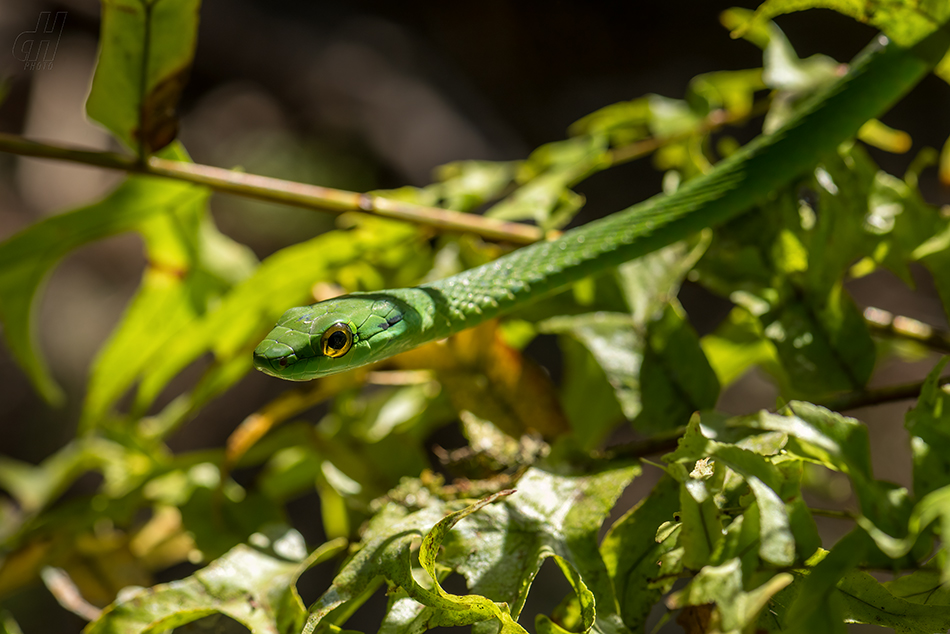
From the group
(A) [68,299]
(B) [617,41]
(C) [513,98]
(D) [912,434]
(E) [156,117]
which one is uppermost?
(E) [156,117]

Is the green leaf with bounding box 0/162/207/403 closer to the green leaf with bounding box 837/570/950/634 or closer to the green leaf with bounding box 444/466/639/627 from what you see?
the green leaf with bounding box 444/466/639/627

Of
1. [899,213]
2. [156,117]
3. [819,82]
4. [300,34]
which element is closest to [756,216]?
[899,213]

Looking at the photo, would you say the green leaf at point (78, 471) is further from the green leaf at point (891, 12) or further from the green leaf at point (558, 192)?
the green leaf at point (891, 12)

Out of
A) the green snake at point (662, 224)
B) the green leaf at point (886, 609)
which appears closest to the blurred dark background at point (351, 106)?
the green snake at point (662, 224)

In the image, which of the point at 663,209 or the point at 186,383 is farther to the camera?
the point at 186,383

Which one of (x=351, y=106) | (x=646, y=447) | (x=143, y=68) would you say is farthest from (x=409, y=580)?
(x=351, y=106)

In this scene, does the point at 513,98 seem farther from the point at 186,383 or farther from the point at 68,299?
the point at 68,299

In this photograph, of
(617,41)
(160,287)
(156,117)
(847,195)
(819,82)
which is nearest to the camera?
(847,195)
